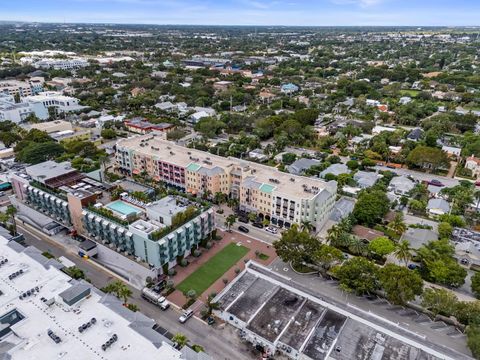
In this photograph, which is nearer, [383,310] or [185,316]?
[185,316]

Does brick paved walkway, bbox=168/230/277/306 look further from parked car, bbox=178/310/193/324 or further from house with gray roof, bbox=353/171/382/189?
house with gray roof, bbox=353/171/382/189

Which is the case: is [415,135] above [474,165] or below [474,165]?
above

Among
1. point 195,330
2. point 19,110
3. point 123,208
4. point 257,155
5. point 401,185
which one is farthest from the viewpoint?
point 19,110

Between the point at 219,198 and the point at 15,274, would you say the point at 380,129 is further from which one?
the point at 15,274

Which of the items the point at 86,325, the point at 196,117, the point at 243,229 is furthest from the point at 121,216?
the point at 196,117

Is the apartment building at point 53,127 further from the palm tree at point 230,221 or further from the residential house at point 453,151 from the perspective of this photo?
the residential house at point 453,151

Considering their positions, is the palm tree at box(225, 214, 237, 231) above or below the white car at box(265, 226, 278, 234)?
above

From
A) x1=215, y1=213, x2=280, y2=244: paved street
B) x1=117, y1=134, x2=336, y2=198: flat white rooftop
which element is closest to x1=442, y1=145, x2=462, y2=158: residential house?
x1=117, y1=134, x2=336, y2=198: flat white rooftop
